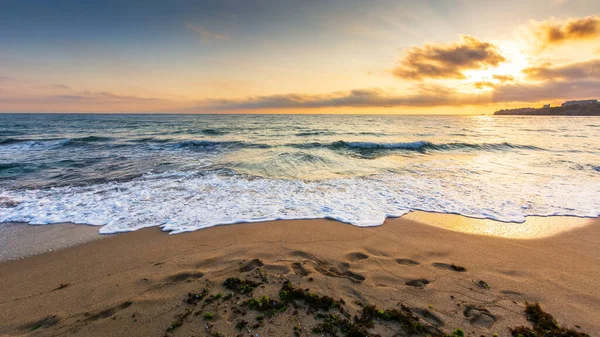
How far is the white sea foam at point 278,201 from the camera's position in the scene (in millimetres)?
5576

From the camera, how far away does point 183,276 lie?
11.1 feet

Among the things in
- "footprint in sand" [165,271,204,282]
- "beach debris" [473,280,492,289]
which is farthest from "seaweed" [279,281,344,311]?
"beach debris" [473,280,492,289]

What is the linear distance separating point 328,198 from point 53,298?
18.0 feet

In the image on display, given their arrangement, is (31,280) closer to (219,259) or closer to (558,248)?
(219,259)

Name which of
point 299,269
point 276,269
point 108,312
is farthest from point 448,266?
point 108,312

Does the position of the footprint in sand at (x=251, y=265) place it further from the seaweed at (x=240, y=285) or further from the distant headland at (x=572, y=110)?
the distant headland at (x=572, y=110)

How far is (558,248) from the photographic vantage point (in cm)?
442

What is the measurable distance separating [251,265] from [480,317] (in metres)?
2.84

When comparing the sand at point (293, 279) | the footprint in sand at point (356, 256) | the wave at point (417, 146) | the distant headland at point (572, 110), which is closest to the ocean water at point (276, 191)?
the sand at point (293, 279)

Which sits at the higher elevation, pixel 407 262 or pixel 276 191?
pixel 276 191

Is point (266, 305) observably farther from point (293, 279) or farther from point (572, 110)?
point (572, 110)

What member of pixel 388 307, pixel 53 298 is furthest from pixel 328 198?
pixel 53 298

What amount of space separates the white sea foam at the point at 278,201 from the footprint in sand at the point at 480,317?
2.52 metres

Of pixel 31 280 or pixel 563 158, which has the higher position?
pixel 563 158
